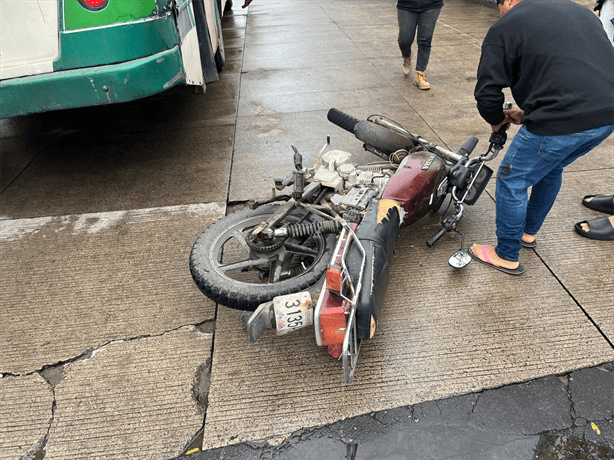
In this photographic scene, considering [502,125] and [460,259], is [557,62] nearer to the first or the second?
[502,125]

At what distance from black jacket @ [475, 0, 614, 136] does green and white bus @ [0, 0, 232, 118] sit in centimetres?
239

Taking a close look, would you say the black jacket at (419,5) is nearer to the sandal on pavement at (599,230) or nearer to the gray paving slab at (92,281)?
the sandal on pavement at (599,230)

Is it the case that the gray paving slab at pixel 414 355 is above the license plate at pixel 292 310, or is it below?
below

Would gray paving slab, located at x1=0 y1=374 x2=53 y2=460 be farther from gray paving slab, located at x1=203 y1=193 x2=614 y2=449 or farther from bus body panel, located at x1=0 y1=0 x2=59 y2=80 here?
bus body panel, located at x1=0 y1=0 x2=59 y2=80

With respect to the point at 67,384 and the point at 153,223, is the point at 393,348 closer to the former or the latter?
the point at 67,384

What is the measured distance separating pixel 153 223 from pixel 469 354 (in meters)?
2.49

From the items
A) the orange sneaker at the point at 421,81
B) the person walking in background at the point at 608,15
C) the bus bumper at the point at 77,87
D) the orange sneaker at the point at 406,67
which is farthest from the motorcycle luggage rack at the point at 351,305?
the orange sneaker at the point at 406,67

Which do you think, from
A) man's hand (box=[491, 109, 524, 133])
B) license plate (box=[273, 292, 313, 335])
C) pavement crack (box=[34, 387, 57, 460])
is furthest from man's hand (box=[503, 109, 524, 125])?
pavement crack (box=[34, 387, 57, 460])

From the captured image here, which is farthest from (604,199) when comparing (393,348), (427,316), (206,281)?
(206,281)

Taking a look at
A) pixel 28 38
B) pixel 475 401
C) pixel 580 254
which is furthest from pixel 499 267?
pixel 28 38

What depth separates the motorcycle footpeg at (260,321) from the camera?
1.92 metres

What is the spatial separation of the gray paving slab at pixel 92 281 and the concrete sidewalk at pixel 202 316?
0.04 ft

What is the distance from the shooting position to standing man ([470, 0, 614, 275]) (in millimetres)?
2143

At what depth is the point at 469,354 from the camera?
2281mm
